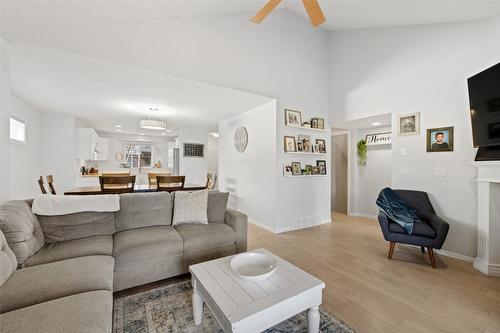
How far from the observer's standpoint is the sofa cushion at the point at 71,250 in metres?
1.69

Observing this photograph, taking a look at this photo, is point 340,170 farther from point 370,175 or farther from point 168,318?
point 168,318

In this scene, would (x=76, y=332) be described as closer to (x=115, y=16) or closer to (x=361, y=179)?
(x=115, y=16)

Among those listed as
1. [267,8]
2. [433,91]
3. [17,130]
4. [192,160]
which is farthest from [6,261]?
[192,160]

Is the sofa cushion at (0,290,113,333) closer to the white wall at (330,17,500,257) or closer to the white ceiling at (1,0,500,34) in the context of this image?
the white ceiling at (1,0,500,34)

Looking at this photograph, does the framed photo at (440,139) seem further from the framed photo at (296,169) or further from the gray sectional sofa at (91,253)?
the gray sectional sofa at (91,253)

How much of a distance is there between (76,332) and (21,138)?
4.56m

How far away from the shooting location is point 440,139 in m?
2.98

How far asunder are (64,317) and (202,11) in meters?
3.46

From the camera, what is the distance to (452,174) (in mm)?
2877

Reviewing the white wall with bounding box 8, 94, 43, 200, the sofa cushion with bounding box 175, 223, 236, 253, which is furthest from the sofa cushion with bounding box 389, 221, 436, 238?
the white wall with bounding box 8, 94, 43, 200

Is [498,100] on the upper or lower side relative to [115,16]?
lower

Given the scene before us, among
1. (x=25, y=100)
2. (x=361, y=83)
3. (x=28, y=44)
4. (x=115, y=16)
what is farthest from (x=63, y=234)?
(x=361, y=83)

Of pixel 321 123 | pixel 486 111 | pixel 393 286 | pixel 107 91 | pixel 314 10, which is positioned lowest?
pixel 393 286

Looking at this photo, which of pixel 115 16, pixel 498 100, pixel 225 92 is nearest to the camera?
pixel 498 100
